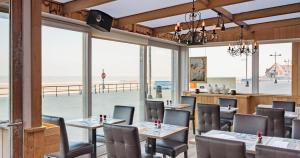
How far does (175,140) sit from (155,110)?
57.8 inches

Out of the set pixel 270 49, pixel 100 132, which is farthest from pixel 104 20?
pixel 270 49

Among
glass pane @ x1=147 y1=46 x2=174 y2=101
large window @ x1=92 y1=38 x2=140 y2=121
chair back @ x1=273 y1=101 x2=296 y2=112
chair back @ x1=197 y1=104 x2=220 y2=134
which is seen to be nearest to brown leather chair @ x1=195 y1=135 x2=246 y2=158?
chair back @ x1=197 y1=104 x2=220 y2=134

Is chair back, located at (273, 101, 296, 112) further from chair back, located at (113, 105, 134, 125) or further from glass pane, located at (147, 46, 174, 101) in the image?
chair back, located at (113, 105, 134, 125)

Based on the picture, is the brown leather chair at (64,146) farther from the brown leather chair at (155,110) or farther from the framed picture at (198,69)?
the framed picture at (198,69)

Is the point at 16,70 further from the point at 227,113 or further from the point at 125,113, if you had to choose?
the point at 227,113

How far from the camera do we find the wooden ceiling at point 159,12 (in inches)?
159

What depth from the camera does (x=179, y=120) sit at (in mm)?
4188

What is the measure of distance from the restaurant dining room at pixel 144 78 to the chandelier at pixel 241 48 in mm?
56

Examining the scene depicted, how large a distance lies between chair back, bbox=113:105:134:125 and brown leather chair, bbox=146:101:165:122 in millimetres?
976


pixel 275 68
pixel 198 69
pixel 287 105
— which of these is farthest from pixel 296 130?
pixel 198 69

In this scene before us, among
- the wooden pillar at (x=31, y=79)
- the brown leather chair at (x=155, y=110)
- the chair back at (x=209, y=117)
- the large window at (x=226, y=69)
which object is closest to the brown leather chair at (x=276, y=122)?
the chair back at (x=209, y=117)

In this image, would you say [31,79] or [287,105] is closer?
[31,79]

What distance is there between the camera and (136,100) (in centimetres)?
624

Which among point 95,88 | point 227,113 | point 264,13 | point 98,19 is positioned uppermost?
point 264,13
